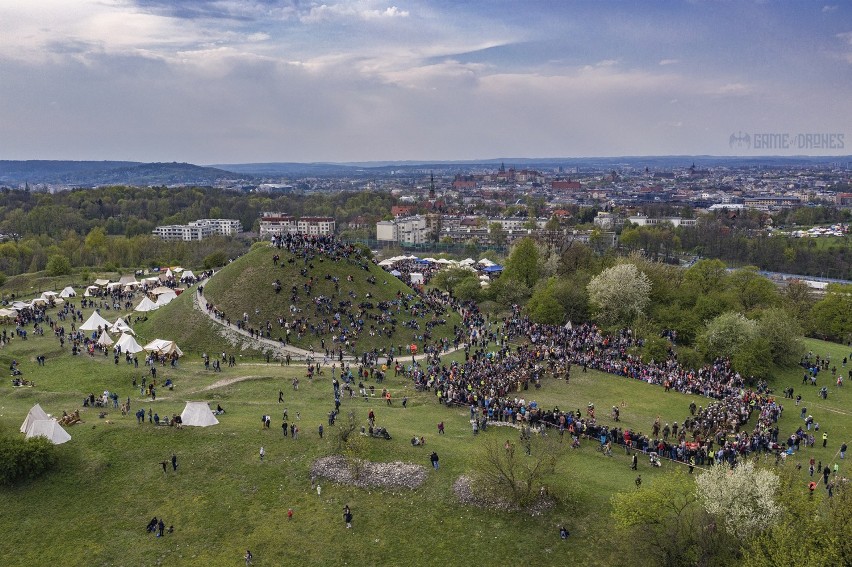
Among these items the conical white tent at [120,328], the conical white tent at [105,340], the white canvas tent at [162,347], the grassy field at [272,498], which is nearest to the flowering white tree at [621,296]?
the grassy field at [272,498]

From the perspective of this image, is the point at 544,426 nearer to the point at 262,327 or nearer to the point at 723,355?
the point at 723,355

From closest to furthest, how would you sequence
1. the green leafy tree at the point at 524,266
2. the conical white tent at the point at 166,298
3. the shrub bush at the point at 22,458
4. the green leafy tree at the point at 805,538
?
the green leafy tree at the point at 805,538 → the shrub bush at the point at 22,458 → the conical white tent at the point at 166,298 → the green leafy tree at the point at 524,266

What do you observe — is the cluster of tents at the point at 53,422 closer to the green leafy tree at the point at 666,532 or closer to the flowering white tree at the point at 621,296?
the green leafy tree at the point at 666,532

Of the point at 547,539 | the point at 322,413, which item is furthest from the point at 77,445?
the point at 547,539

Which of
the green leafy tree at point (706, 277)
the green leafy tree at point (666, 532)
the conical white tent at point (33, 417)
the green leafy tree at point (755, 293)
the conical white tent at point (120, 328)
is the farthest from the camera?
the green leafy tree at point (706, 277)

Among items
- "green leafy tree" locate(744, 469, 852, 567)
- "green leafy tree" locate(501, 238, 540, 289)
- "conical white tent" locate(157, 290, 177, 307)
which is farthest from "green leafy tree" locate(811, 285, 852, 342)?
"conical white tent" locate(157, 290, 177, 307)
